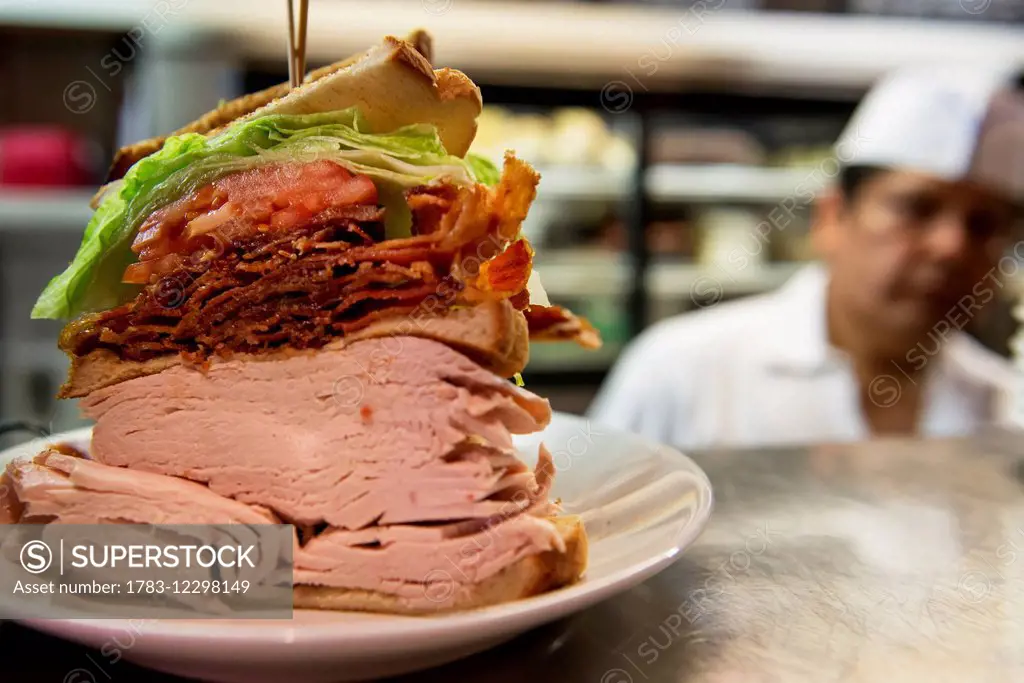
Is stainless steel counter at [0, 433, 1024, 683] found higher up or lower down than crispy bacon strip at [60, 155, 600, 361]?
lower down

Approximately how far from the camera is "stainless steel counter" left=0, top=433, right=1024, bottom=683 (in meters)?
0.90

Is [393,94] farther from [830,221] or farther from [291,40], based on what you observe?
[830,221]

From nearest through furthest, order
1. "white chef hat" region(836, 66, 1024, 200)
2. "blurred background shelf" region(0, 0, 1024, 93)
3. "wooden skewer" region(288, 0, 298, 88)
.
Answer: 1. "wooden skewer" region(288, 0, 298, 88)
2. "white chef hat" region(836, 66, 1024, 200)
3. "blurred background shelf" region(0, 0, 1024, 93)

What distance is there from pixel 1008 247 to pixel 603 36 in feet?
8.88

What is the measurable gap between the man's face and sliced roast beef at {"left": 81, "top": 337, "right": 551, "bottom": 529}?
3.11 m

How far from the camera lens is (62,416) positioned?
4.13 m

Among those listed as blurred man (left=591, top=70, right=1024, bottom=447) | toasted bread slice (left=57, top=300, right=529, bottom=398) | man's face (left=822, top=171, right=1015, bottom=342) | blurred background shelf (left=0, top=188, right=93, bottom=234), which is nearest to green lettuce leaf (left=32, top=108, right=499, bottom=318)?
toasted bread slice (left=57, top=300, right=529, bottom=398)

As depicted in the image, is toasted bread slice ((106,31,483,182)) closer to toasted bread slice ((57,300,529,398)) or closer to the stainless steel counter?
toasted bread slice ((57,300,529,398))

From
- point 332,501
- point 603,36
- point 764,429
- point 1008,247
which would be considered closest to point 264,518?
point 332,501

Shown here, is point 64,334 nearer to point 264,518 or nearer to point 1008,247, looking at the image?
point 264,518

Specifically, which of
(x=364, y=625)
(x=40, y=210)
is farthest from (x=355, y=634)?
(x=40, y=210)

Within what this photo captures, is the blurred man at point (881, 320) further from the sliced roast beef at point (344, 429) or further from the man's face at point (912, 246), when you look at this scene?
the sliced roast beef at point (344, 429)

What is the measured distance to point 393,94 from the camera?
1005 mm

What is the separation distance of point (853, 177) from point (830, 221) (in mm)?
269
